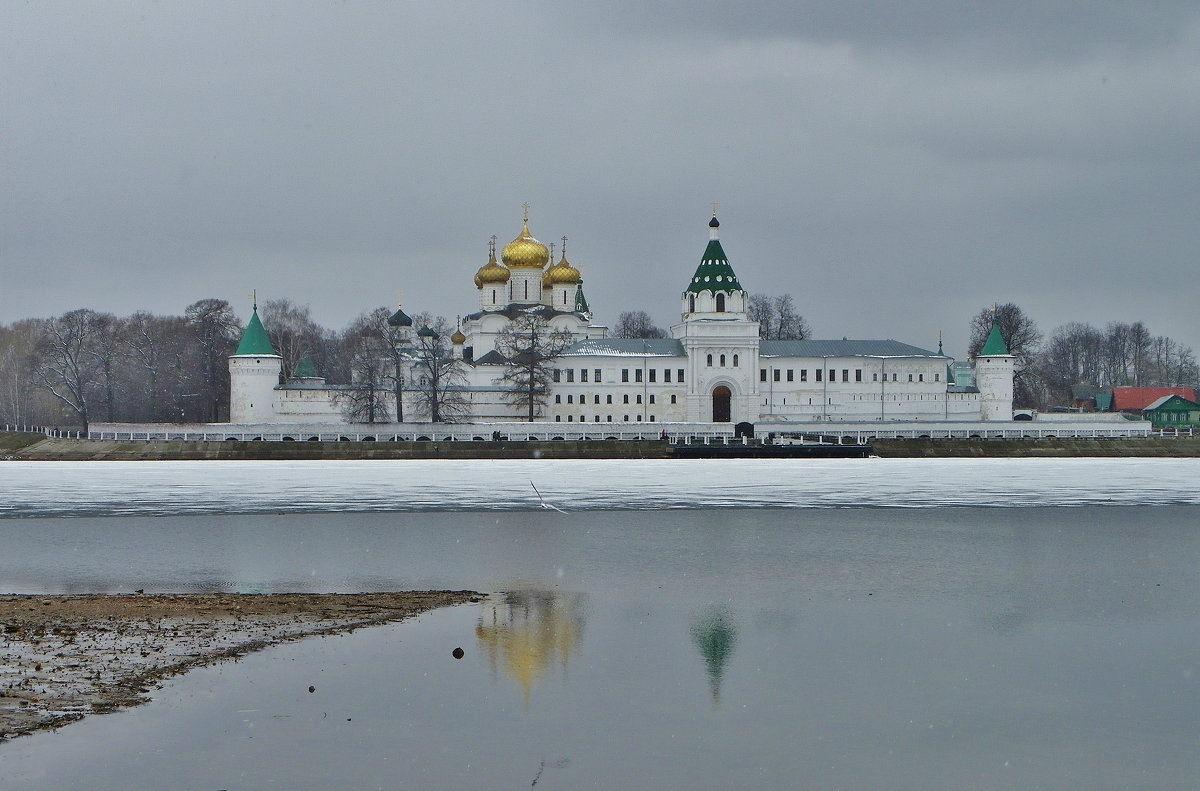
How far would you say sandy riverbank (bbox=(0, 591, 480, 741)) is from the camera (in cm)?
972

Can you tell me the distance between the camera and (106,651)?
37.3 ft

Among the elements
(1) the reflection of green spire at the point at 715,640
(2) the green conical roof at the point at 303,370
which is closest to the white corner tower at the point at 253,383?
(2) the green conical roof at the point at 303,370

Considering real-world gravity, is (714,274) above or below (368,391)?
above

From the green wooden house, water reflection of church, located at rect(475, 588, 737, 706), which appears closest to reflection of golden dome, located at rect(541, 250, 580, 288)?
the green wooden house

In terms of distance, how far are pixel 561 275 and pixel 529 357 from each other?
1089cm

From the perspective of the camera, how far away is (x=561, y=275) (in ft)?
245

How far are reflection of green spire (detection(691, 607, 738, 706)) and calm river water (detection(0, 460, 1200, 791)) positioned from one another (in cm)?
5

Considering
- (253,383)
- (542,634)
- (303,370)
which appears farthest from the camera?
(303,370)

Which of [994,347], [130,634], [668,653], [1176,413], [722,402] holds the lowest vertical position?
[668,653]

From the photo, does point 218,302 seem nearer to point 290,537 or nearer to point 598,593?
point 290,537

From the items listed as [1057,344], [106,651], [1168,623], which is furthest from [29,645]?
[1057,344]

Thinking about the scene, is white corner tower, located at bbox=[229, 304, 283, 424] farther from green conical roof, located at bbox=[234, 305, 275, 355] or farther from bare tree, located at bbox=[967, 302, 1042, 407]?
bare tree, located at bbox=[967, 302, 1042, 407]

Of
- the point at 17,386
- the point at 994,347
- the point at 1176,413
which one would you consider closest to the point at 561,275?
the point at 994,347

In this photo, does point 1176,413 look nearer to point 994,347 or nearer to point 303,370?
point 994,347
